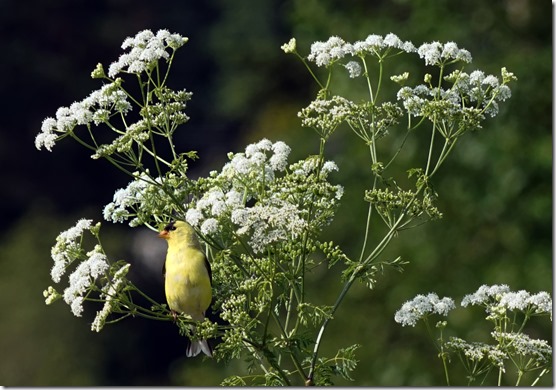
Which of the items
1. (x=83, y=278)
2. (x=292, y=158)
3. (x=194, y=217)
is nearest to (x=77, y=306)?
(x=83, y=278)

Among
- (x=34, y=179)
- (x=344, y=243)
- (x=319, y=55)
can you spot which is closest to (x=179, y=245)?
(x=319, y=55)

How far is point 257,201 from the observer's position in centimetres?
378

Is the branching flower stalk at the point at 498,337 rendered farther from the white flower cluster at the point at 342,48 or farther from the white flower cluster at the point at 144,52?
the white flower cluster at the point at 144,52

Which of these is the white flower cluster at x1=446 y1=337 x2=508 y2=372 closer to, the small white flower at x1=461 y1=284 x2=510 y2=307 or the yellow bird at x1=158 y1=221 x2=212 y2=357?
the small white flower at x1=461 y1=284 x2=510 y2=307

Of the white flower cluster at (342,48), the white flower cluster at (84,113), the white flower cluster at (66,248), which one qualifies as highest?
the white flower cluster at (342,48)

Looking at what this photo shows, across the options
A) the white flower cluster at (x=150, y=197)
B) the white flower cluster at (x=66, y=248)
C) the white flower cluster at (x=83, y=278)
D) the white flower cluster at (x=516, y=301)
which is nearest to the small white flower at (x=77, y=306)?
the white flower cluster at (x=83, y=278)

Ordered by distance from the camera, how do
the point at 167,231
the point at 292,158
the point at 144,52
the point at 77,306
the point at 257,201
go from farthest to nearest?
the point at 292,158 → the point at 167,231 → the point at 144,52 → the point at 257,201 → the point at 77,306

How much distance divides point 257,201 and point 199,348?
692 mm

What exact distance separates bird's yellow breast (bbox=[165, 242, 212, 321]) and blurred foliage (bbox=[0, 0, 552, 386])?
8772 millimetres

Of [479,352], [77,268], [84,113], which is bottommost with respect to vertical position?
[479,352]

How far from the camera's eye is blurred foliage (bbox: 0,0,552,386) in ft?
45.2

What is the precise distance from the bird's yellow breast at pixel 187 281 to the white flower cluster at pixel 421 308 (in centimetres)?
60

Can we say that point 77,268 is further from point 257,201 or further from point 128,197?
point 257,201

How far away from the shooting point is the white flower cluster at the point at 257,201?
3582 millimetres
